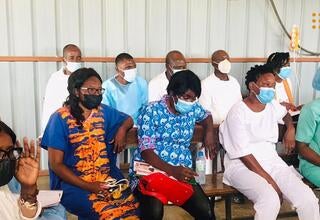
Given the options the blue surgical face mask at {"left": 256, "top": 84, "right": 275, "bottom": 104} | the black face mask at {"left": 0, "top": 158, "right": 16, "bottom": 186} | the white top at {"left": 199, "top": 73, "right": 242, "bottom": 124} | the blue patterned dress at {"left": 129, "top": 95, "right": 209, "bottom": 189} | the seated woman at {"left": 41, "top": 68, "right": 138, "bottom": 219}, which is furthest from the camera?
the white top at {"left": 199, "top": 73, "right": 242, "bottom": 124}

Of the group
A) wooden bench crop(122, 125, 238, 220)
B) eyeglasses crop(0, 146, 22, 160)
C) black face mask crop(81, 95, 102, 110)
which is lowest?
wooden bench crop(122, 125, 238, 220)

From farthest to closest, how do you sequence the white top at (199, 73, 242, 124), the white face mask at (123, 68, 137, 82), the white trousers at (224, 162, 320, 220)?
the white top at (199, 73, 242, 124) → the white face mask at (123, 68, 137, 82) → the white trousers at (224, 162, 320, 220)

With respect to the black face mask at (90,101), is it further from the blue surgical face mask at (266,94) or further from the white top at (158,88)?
the white top at (158,88)

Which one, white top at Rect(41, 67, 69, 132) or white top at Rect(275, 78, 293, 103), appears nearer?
white top at Rect(41, 67, 69, 132)

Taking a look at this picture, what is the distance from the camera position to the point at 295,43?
Answer: 237 inches

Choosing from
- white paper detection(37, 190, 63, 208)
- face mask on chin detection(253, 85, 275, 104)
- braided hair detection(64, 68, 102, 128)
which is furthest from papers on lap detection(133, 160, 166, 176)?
face mask on chin detection(253, 85, 275, 104)

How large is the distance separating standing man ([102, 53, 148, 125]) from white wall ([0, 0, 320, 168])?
2.80ft

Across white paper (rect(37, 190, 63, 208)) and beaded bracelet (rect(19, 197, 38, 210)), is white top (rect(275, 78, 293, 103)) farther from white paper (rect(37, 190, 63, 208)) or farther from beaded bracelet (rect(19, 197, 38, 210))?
beaded bracelet (rect(19, 197, 38, 210))

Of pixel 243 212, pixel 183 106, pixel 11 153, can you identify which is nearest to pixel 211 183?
pixel 183 106

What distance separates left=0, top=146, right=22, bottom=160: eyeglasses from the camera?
5.50ft

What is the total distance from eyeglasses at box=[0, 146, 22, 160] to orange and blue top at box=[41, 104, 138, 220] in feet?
2.83

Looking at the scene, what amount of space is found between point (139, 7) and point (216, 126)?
2.58 meters

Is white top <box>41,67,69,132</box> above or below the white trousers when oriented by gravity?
above

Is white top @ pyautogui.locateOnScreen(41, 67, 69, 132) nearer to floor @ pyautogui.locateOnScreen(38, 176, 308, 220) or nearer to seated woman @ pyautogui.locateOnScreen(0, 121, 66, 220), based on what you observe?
floor @ pyautogui.locateOnScreen(38, 176, 308, 220)
